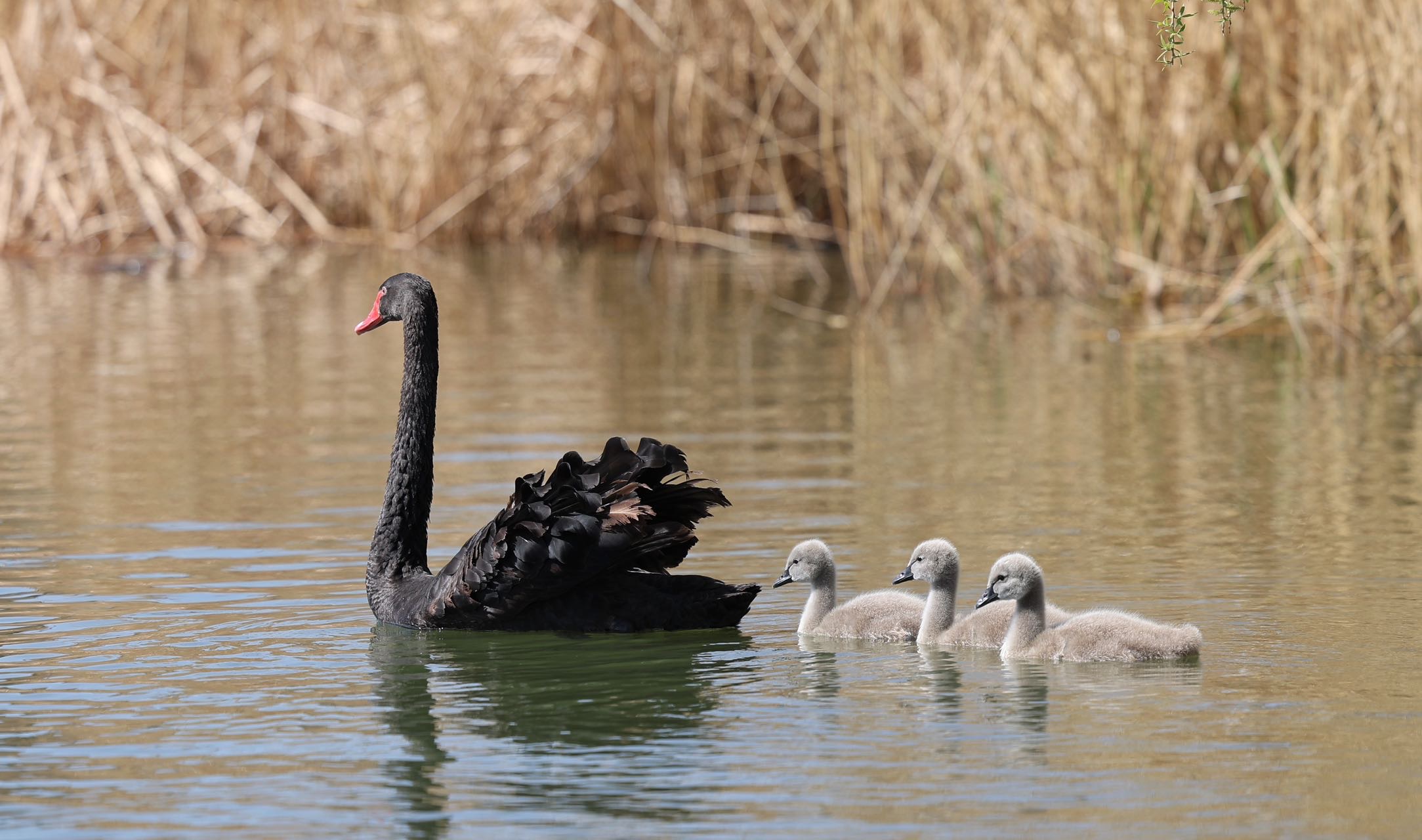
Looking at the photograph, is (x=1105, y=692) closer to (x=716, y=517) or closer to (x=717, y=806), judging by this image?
(x=717, y=806)

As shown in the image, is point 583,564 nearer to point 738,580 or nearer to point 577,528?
point 577,528

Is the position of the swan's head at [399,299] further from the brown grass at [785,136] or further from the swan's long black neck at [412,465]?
the brown grass at [785,136]

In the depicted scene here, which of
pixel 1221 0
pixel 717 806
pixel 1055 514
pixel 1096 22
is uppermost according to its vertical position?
pixel 1096 22

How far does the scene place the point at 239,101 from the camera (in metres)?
21.5

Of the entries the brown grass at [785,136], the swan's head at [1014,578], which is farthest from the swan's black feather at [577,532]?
the brown grass at [785,136]

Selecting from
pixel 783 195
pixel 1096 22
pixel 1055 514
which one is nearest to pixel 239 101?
pixel 783 195

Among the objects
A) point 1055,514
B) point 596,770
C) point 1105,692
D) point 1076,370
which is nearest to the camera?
point 596,770

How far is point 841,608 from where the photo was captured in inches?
265

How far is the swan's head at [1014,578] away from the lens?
631cm

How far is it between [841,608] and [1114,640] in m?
0.92

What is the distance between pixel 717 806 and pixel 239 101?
58.3 ft

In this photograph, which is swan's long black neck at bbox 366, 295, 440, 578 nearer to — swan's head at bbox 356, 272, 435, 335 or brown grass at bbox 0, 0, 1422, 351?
swan's head at bbox 356, 272, 435, 335

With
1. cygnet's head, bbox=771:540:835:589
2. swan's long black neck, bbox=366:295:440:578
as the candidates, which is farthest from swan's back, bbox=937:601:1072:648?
swan's long black neck, bbox=366:295:440:578

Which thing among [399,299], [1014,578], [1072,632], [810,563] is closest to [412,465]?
[399,299]
